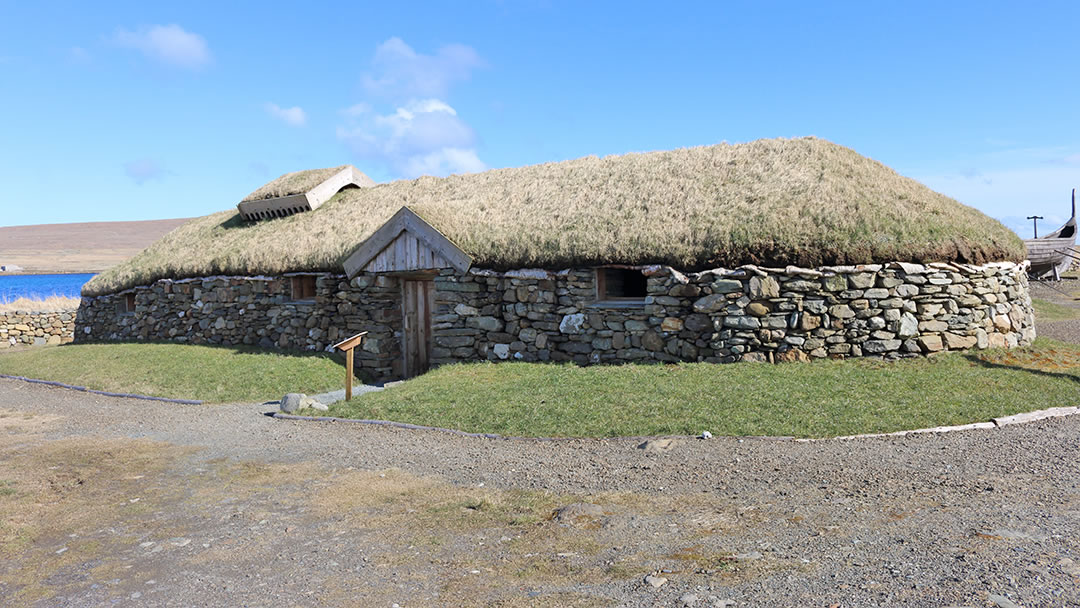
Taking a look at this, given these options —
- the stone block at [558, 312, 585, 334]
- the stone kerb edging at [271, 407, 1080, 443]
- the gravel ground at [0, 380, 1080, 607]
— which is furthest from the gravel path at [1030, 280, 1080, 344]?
the stone block at [558, 312, 585, 334]

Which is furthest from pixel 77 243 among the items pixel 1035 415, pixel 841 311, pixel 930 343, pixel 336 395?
pixel 1035 415

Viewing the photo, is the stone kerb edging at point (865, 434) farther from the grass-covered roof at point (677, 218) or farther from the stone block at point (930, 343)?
the grass-covered roof at point (677, 218)

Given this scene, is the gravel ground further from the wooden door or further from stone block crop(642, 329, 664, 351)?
the wooden door

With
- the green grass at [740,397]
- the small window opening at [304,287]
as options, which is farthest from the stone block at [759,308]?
the small window opening at [304,287]

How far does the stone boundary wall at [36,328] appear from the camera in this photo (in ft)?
86.0

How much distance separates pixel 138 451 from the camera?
9.95 m

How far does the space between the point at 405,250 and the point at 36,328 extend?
19085mm

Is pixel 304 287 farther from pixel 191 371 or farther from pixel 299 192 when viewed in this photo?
pixel 299 192

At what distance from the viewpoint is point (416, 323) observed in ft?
56.6

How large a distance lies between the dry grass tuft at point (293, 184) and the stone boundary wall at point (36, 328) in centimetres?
939

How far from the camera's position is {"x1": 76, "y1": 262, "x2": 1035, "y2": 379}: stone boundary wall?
13.1 meters

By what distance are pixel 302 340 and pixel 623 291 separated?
8388 mm

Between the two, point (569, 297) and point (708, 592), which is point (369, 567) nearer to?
point (708, 592)

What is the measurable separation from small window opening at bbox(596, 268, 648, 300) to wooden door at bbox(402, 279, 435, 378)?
14.7 ft
